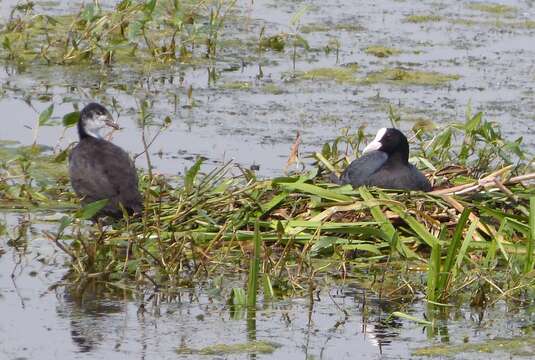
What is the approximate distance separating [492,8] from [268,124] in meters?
6.03

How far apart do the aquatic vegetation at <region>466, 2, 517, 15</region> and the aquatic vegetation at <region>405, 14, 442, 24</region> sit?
77cm

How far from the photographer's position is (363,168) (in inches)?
340

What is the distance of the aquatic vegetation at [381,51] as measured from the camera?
13969mm

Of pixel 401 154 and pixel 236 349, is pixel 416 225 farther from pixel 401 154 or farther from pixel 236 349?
pixel 236 349

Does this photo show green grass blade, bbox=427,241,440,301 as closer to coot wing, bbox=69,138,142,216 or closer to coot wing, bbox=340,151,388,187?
coot wing, bbox=340,151,388,187

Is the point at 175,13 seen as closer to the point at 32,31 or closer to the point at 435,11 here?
the point at 32,31

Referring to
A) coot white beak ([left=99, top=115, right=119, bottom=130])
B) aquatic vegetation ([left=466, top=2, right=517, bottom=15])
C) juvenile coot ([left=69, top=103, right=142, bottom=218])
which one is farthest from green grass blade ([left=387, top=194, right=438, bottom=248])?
aquatic vegetation ([left=466, top=2, right=517, bottom=15])

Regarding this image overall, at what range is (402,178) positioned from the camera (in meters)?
8.38

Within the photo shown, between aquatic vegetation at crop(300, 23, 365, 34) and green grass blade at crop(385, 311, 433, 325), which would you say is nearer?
green grass blade at crop(385, 311, 433, 325)

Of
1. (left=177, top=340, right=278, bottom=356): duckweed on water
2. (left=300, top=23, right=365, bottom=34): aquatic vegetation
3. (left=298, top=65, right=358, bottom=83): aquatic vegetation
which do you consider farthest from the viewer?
(left=300, top=23, right=365, bottom=34): aquatic vegetation

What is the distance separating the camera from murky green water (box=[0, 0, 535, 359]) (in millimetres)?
6449

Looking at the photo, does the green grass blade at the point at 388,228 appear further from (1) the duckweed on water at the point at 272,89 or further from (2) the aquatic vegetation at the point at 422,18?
(2) the aquatic vegetation at the point at 422,18

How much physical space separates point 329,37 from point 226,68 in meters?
1.96

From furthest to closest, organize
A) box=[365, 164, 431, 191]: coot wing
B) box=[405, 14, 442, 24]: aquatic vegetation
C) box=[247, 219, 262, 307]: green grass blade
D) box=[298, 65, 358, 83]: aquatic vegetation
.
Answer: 1. box=[405, 14, 442, 24]: aquatic vegetation
2. box=[298, 65, 358, 83]: aquatic vegetation
3. box=[365, 164, 431, 191]: coot wing
4. box=[247, 219, 262, 307]: green grass blade
